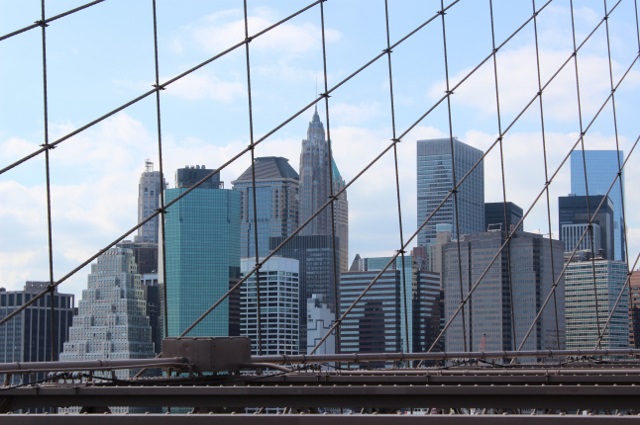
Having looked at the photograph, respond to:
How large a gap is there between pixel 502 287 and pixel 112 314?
2887 cm

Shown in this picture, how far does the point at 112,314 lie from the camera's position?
83.0m

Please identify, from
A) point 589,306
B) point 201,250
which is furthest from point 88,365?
point 201,250

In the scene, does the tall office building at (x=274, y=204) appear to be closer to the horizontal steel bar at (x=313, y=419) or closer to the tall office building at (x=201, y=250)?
the tall office building at (x=201, y=250)

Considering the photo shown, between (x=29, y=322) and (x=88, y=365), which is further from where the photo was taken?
(x=29, y=322)

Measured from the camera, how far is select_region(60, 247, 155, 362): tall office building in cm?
7088

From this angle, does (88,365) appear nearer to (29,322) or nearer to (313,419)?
(313,419)

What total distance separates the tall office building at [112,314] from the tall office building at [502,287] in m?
A: 18.8

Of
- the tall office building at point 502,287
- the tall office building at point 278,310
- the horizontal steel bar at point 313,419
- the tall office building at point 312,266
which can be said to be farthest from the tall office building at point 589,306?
the horizontal steel bar at point 313,419

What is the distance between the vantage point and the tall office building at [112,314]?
7088 cm

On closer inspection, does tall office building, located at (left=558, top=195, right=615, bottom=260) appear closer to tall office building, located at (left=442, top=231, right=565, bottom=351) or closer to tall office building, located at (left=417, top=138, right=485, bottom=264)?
tall office building, located at (left=417, top=138, right=485, bottom=264)

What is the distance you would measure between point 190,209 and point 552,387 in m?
101

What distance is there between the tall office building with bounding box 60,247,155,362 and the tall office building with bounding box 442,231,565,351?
18.8m

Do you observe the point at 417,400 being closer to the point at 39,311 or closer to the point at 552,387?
the point at 552,387

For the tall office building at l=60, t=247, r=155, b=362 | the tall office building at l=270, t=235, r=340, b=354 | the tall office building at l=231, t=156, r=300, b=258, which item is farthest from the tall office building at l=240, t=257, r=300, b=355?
the tall office building at l=231, t=156, r=300, b=258
